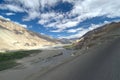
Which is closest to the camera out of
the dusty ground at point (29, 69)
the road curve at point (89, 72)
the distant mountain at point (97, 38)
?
the road curve at point (89, 72)

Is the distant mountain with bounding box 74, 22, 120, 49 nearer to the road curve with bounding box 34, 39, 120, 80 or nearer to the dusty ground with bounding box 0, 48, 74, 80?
the dusty ground with bounding box 0, 48, 74, 80

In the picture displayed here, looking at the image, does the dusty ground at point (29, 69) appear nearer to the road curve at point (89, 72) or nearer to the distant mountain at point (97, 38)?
the road curve at point (89, 72)

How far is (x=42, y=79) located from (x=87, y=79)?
13.6 ft

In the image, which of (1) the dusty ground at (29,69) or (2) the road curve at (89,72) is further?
(1) the dusty ground at (29,69)

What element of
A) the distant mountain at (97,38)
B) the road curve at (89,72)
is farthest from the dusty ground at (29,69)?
the distant mountain at (97,38)

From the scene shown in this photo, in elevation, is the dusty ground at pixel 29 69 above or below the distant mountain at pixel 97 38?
below

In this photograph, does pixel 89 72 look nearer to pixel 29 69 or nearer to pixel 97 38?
pixel 29 69

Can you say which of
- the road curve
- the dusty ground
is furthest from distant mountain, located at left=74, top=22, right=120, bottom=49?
the road curve

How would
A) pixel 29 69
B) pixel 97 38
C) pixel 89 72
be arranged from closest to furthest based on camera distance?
pixel 89 72, pixel 29 69, pixel 97 38

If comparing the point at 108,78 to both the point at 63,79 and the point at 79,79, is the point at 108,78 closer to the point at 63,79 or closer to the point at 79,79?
the point at 79,79

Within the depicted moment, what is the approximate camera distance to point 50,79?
50.1 feet

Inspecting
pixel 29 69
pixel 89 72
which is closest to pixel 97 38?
pixel 29 69

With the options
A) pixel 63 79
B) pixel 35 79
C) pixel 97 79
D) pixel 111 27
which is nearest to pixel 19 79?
pixel 35 79

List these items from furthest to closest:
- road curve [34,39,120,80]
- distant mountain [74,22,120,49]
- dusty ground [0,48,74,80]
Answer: distant mountain [74,22,120,49] < dusty ground [0,48,74,80] < road curve [34,39,120,80]
